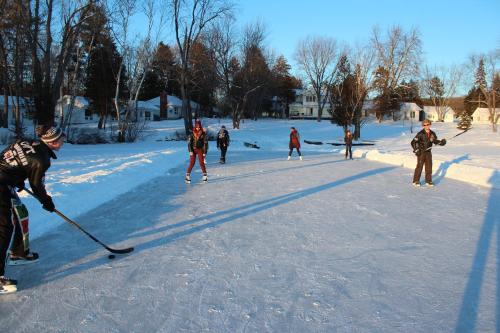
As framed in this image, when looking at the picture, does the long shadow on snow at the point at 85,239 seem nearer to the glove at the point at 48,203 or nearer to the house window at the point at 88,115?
the glove at the point at 48,203

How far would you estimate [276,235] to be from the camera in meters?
5.59

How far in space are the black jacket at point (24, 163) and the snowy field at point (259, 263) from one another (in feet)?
3.31

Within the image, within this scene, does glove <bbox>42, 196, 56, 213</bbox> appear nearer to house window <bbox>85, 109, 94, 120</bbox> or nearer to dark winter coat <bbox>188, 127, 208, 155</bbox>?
dark winter coat <bbox>188, 127, 208, 155</bbox>

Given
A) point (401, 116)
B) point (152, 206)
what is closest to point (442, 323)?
point (152, 206)

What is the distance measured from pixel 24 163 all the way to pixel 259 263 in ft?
8.48

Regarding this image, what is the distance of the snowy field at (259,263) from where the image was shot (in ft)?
10.2

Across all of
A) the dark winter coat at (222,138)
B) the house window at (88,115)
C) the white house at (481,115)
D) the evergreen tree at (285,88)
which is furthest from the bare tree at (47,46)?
the white house at (481,115)

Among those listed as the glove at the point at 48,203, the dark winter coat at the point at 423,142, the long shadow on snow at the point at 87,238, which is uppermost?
the dark winter coat at the point at 423,142

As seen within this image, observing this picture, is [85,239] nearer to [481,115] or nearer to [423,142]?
[423,142]

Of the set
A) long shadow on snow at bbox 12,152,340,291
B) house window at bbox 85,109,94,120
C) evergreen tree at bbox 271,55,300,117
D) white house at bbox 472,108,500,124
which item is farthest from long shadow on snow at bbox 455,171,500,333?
white house at bbox 472,108,500,124

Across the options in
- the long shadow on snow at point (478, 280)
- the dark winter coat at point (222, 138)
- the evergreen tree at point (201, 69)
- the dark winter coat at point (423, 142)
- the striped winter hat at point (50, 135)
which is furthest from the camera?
the evergreen tree at point (201, 69)

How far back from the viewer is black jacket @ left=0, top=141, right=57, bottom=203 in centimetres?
356

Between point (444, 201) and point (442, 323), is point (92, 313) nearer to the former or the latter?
point (442, 323)

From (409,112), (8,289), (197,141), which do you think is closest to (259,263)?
(8,289)
